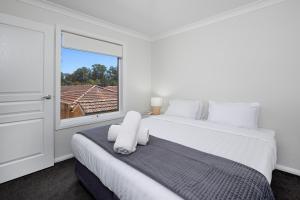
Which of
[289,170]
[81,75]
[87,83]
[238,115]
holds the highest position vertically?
[81,75]

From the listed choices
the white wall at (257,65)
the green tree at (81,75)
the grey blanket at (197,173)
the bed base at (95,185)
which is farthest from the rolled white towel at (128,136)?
the white wall at (257,65)

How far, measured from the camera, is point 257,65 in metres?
2.37

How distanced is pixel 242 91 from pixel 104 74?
102 inches

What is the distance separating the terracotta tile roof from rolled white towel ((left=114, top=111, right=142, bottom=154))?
5.54 ft

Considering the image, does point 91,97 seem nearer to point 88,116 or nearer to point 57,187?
point 88,116

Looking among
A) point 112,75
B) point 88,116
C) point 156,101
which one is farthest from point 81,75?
point 156,101

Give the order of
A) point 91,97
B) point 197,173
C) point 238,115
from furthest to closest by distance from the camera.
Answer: point 91,97, point 238,115, point 197,173

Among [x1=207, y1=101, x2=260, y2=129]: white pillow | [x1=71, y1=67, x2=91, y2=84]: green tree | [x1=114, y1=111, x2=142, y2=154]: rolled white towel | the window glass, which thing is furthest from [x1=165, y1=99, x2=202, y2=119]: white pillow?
[x1=71, y1=67, x2=91, y2=84]: green tree

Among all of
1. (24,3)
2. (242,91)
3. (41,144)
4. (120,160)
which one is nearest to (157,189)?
(120,160)

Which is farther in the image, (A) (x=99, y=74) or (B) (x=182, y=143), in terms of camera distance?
(A) (x=99, y=74)

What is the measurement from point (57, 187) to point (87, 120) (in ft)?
3.93

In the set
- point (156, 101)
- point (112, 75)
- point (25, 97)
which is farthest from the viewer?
point (156, 101)

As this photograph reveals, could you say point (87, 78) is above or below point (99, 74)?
below

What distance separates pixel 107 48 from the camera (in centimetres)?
305
